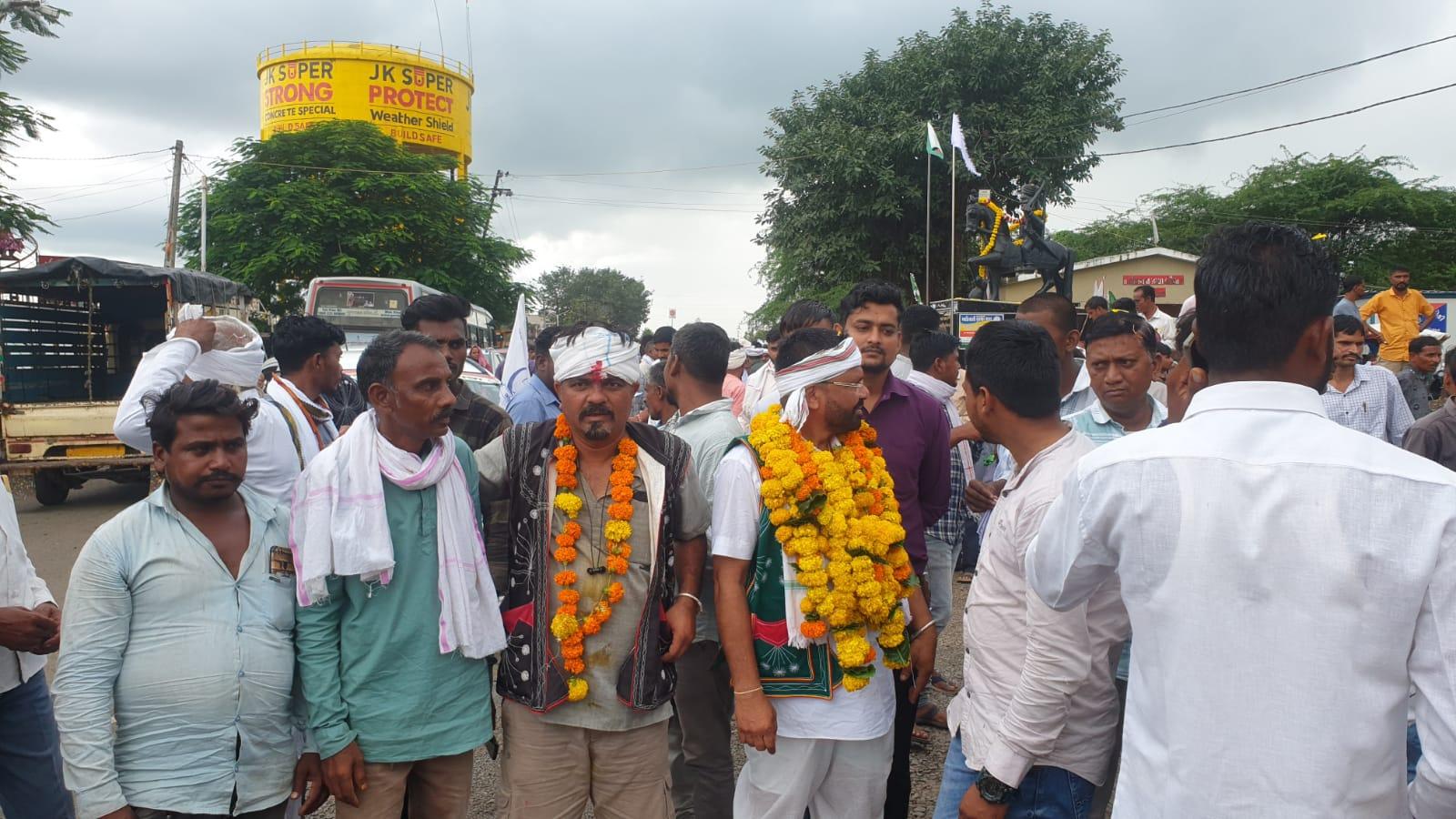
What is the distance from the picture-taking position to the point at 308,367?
4363 millimetres

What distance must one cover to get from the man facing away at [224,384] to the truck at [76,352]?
23.9 feet

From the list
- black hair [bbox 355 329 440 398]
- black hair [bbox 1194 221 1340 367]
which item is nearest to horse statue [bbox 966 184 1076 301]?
black hair [bbox 355 329 440 398]

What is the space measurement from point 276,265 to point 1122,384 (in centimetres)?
2773

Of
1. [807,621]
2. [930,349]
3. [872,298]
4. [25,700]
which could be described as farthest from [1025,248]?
[25,700]

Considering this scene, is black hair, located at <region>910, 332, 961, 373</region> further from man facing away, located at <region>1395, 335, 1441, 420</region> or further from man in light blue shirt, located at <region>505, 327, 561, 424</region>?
man facing away, located at <region>1395, 335, 1441, 420</region>

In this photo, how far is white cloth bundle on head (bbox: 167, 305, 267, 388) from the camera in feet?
12.9

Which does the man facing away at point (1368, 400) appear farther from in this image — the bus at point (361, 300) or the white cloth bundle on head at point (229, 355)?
the bus at point (361, 300)

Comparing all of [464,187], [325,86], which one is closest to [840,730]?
[464,187]

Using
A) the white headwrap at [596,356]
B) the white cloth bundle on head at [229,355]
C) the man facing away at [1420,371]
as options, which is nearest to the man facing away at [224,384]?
the white cloth bundle on head at [229,355]

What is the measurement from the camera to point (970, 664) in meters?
2.54

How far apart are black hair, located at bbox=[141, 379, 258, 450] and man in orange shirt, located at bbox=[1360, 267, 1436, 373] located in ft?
42.1

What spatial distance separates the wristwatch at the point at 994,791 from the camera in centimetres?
225

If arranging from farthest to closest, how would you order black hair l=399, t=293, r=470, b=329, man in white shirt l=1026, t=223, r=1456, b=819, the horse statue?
the horse statue
black hair l=399, t=293, r=470, b=329
man in white shirt l=1026, t=223, r=1456, b=819

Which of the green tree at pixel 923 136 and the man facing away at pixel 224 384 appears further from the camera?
the green tree at pixel 923 136
